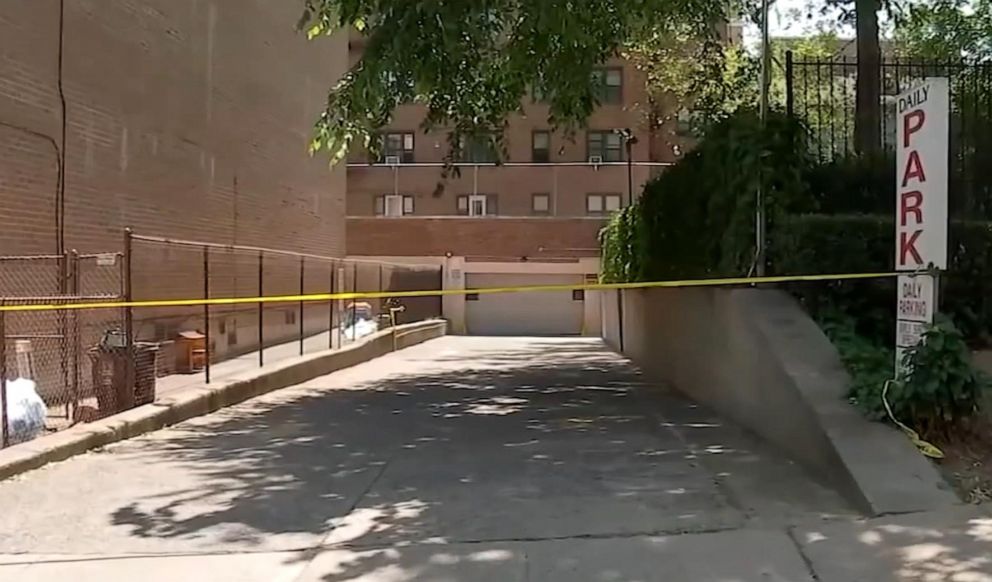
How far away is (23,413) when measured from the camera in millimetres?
9961

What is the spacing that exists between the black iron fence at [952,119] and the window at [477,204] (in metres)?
30.0

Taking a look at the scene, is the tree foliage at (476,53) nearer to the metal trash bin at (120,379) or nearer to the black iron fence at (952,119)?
the black iron fence at (952,119)

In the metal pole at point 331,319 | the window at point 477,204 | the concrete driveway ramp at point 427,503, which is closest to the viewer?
the concrete driveway ramp at point 427,503

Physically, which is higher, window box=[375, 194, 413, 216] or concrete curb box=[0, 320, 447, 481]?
window box=[375, 194, 413, 216]

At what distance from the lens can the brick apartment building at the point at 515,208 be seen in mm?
39781

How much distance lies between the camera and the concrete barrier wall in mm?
6551

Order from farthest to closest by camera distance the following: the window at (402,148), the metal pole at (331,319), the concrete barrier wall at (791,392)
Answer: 1. the window at (402,148)
2. the metal pole at (331,319)
3. the concrete barrier wall at (791,392)

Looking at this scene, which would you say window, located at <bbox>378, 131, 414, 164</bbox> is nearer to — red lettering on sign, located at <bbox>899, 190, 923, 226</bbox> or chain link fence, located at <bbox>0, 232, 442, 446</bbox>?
chain link fence, located at <bbox>0, 232, 442, 446</bbox>

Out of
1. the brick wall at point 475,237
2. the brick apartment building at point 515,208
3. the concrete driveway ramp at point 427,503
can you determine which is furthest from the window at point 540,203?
the concrete driveway ramp at point 427,503

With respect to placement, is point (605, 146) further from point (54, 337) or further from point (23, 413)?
point (23, 413)

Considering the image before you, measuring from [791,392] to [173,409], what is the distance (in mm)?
6592

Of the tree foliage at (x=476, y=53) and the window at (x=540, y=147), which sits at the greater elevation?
the window at (x=540, y=147)

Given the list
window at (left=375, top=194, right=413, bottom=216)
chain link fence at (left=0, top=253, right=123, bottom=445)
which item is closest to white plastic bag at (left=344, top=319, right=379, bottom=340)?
chain link fence at (left=0, top=253, right=123, bottom=445)

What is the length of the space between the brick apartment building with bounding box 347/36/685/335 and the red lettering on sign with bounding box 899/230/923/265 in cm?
2924
